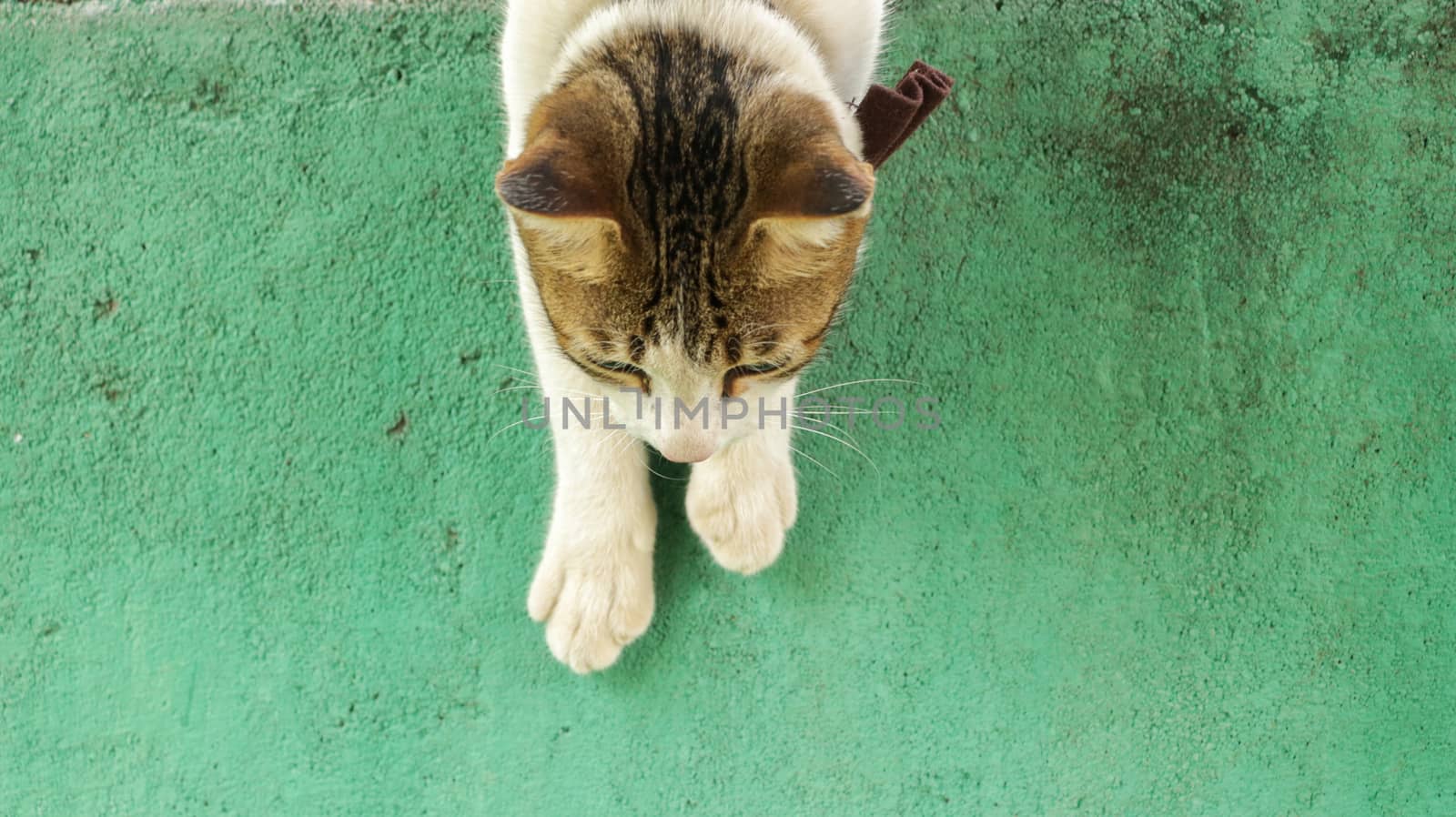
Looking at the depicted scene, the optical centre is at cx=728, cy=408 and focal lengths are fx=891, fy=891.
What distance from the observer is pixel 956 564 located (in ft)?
4.13

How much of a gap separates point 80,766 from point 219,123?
93 centimetres

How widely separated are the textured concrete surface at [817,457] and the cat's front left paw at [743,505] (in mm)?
72

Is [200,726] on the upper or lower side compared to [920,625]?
lower

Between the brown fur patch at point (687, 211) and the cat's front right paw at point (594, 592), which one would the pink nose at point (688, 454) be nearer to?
the brown fur patch at point (687, 211)

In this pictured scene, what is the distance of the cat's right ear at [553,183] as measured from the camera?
674 millimetres

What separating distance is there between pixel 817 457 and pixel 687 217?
570 millimetres

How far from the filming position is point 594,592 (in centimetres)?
116

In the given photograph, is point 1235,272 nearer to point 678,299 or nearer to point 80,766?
point 678,299

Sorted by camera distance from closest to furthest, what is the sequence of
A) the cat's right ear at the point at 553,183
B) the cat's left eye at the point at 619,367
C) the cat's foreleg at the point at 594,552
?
1. the cat's right ear at the point at 553,183
2. the cat's left eye at the point at 619,367
3. the cat's foreleg at the point at 594,552

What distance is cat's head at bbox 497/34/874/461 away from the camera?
74cm

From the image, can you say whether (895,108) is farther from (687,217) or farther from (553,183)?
(553,183)

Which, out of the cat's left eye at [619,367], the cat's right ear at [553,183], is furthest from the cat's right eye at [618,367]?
the cat's right ear at [553,183]

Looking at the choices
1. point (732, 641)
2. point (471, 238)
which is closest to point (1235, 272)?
point (732, 641)

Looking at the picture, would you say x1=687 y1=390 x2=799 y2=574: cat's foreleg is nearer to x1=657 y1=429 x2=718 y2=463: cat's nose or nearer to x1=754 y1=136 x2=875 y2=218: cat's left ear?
x1=657 y1=429 x2=718 y2=463: cat's nose
